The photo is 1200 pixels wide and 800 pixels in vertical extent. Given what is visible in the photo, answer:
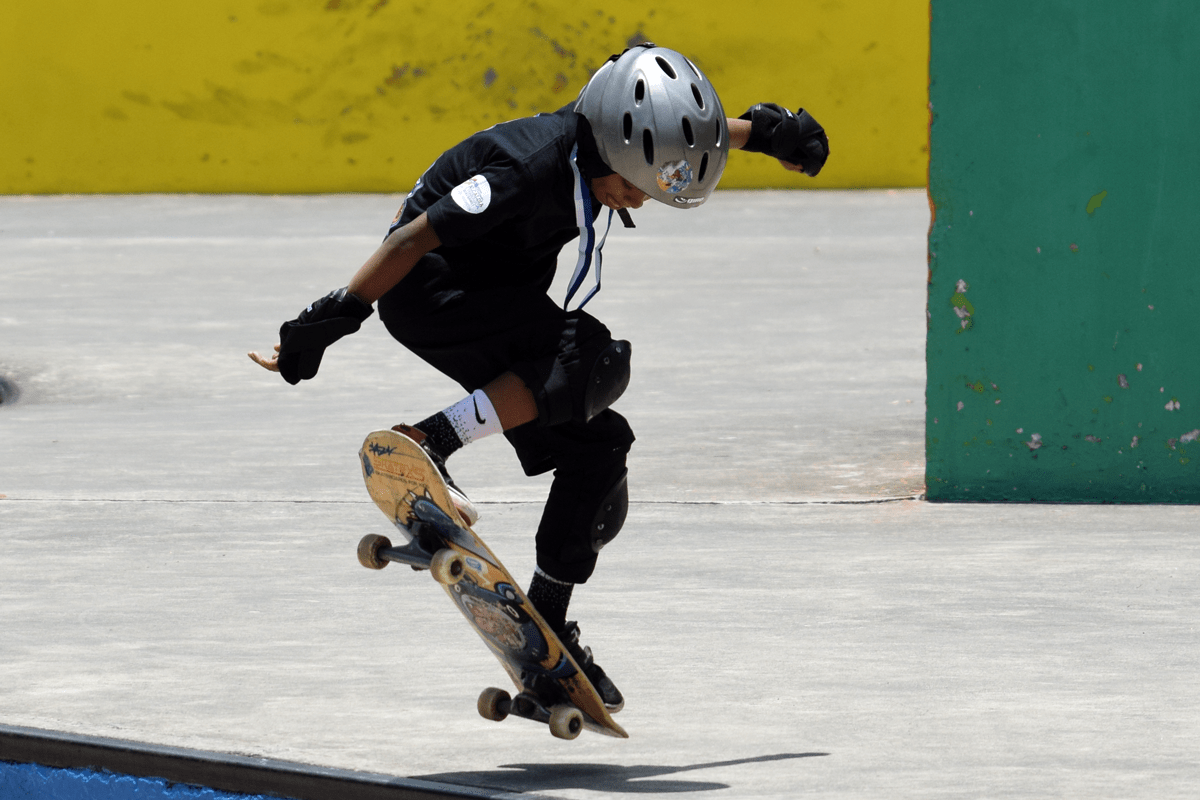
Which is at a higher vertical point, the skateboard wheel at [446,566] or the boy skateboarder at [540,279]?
the boy skateboarder at [540,279]

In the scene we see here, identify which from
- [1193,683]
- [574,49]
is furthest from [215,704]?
[574,49]

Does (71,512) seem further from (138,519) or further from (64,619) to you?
(64,619)

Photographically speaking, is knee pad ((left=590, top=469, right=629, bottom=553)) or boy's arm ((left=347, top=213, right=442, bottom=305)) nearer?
boy's arm ((left=347, top=213, right=442, bottom=305))

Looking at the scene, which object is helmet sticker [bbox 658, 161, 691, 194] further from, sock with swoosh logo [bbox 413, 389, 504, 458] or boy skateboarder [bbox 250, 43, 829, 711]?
sock with swoosh logo [bbox 413, 389, 504, 458]

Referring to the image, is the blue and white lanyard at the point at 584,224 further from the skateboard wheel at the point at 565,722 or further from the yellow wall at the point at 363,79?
the yellow wall at the point at 363,79

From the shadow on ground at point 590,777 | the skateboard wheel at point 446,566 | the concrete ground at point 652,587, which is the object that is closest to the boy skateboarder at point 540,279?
the skateboard wheel at point 446,566

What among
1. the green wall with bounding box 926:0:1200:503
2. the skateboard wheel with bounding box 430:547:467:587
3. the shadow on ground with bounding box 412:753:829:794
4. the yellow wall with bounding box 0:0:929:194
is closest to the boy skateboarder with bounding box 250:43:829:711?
the skateboard wheel with bounding box 430:547:467:587

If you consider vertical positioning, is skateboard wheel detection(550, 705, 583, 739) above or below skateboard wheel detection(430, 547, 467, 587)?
below

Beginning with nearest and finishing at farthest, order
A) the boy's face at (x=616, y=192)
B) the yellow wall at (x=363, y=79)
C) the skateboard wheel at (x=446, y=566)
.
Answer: the skateboard wheel at (x=446, y=566), the boy's face at (x=616, y=192), the yellow wall at (x=363, y=79)

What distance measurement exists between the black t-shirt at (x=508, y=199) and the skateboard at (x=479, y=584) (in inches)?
17.4

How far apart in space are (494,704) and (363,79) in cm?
1594

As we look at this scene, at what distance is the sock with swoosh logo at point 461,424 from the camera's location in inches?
148

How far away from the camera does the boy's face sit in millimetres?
3875

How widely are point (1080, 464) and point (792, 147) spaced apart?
2.83 m
